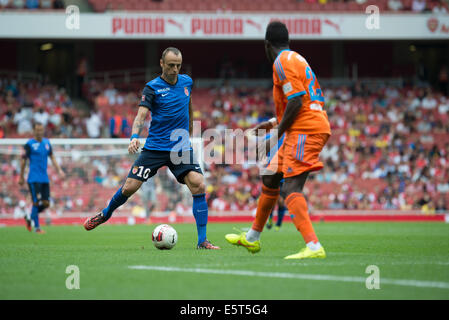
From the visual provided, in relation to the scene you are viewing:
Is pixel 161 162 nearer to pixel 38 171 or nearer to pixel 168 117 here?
pixel 168 117

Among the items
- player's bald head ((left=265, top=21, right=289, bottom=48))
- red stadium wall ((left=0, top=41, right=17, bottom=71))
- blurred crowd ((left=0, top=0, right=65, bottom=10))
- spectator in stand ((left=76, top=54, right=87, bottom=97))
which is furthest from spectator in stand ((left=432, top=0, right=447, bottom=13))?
player's bald head ((left=265, top=21, right=289, bottom=48))

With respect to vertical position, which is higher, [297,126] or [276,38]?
[276,38]

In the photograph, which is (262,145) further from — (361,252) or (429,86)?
(429,86)

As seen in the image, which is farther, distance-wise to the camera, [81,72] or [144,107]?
[81,72]

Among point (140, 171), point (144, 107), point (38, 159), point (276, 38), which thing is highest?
point (276, 38)

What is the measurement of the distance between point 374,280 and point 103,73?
29785mm

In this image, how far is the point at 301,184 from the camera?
6965 millimetres

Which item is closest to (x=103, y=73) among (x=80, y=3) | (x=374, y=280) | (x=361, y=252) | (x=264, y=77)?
(x=80, y=3)

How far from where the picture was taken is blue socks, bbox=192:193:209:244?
29.1 feet

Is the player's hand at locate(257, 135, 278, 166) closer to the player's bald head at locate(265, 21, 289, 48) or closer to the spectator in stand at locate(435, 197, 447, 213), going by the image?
the player's bald head at locate(265, 21, 289, 48)

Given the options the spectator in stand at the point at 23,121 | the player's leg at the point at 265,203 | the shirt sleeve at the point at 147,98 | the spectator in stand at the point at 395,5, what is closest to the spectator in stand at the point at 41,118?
the spectator in stand at the point at 23,121

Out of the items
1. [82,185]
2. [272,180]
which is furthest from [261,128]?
[82,185]

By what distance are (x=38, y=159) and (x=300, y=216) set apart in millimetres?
9820

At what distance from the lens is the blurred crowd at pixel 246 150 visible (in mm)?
22031
